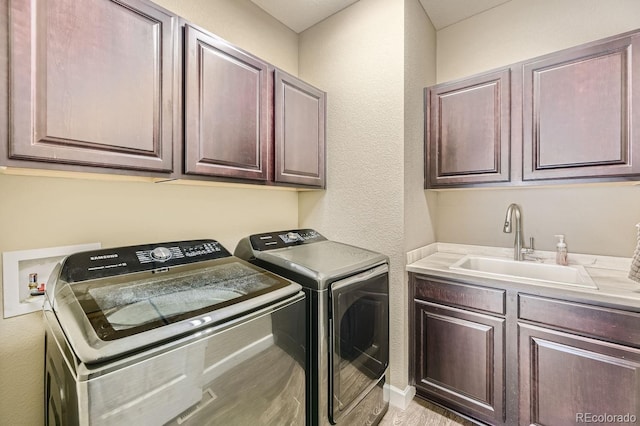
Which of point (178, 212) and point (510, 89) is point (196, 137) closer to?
point (178, 212)

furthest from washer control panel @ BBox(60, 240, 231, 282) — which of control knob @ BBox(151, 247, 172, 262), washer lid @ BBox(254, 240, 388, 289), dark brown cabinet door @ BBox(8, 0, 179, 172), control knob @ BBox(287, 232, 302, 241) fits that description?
control knob @ BBox(287, 232, 302, 241)

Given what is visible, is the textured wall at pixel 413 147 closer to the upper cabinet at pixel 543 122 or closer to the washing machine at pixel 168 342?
the upper cabinet at pixel 543 122

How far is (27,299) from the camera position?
3.84 ft

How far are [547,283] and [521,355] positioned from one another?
0.43 metres

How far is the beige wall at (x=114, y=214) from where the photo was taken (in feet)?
3.75

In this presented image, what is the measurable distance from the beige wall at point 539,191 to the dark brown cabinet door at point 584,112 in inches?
15.7

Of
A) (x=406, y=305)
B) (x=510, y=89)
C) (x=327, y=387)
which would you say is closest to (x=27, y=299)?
(x=327, y=387)

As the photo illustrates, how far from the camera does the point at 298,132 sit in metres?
1.99

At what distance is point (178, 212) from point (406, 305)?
1605mm

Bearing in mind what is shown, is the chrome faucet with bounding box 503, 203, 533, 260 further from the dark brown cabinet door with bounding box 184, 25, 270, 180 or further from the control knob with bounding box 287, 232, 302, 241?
the dark brown cabinet door with bounding box 184, 25, 270, 180

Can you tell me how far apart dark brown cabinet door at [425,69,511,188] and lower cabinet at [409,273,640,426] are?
2.56 feet

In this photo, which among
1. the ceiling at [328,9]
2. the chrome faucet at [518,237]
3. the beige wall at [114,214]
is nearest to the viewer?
the beige wall at [114,214]

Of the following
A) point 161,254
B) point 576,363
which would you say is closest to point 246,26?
point 161,254

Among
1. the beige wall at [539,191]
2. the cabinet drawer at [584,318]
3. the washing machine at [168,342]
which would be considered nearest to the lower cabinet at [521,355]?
the cabinet drawer at [584,318]
